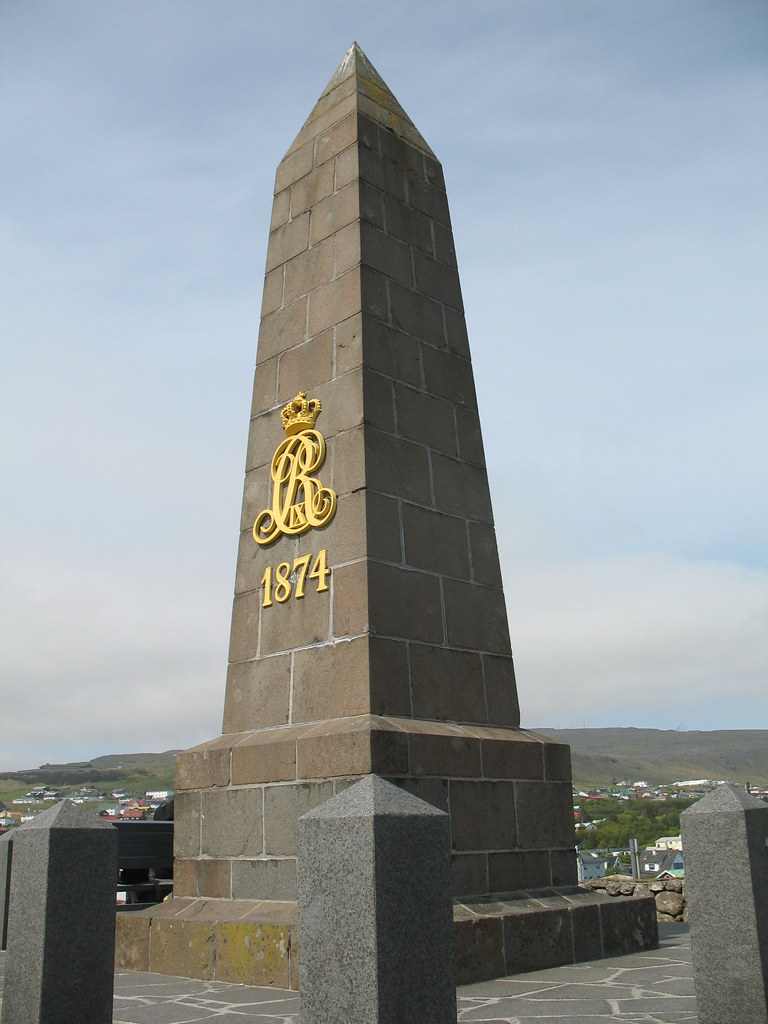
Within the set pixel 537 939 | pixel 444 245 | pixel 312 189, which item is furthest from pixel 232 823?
pixel 312 189

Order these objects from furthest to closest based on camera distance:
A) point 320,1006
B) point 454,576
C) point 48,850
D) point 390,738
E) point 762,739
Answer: point 762,739 < point 454,576 < point 390,738 < point 48,850 < point 320,1006

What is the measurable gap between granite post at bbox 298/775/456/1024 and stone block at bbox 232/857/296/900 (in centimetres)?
271

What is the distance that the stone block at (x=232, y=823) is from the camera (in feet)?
19.6

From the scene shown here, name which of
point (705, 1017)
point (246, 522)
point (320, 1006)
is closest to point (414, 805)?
point (320, 1006)

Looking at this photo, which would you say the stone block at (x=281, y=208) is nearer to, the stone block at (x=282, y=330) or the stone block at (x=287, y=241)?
the stone block at (x=287, y=241)

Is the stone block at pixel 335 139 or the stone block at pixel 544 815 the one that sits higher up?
the stone block at pixel 335 139

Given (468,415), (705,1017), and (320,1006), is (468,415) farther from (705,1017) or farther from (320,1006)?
(320,1006)

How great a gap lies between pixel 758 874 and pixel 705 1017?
60 cm

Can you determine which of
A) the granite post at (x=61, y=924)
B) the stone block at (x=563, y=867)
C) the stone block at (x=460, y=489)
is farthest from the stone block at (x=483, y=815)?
the granite post at (x=61, y=924)

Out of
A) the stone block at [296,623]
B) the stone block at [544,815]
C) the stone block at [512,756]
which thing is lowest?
the stone block at [544,815]

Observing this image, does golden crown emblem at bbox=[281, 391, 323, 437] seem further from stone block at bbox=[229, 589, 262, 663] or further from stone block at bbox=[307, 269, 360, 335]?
stone block at bbox=[229, 589, 262, 663]

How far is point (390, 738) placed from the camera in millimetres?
5461

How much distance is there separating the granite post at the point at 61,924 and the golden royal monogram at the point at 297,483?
2822 mm

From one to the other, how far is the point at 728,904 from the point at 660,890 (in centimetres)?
612
